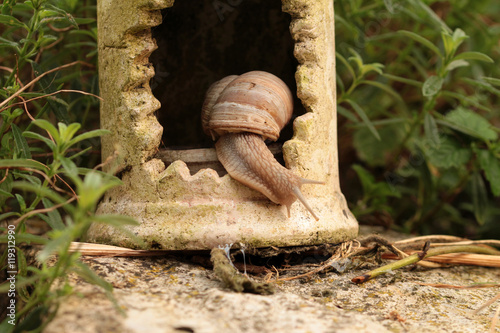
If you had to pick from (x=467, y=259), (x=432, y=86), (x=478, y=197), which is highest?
(x=432, y=86)

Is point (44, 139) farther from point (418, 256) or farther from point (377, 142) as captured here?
point (377, 142)

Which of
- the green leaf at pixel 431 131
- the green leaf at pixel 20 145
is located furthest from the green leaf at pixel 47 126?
the green leaf at pixel 431 131

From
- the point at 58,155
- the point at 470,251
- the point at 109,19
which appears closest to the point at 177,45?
the point at 109,19

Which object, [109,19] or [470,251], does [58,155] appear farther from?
[470,251]

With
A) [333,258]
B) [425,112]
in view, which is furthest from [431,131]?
[333,258]

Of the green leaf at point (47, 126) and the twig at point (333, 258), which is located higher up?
the green leaf at point (47, 126)

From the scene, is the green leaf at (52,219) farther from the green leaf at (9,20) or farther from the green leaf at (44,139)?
the green leaf at (9,20)
